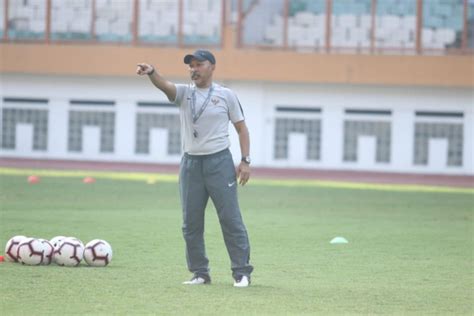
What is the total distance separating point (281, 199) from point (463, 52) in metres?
19.7

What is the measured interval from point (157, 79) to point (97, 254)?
280cm

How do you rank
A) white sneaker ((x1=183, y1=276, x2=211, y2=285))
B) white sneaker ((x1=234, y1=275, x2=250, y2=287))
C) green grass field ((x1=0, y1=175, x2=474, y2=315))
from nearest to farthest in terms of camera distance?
green grass field ((x1=0, y1=175, x2=474, y2=315)) < white sneaker ((x1=234, y1=275, x2=250, y2=287)) < white sneaker ((x1=183, y1=276, x2=211, y2=285))

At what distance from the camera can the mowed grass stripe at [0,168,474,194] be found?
35438mm

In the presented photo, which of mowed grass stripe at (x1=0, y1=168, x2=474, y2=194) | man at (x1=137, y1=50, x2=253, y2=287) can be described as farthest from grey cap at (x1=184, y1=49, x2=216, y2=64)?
mowed grass stripe at (x1=0, y1=168, x2=474, y2=194)

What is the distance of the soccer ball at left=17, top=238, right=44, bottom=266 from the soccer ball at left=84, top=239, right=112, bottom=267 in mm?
493

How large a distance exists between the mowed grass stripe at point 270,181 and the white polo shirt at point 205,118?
72.5 ft

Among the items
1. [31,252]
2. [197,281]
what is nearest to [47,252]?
[31,252]

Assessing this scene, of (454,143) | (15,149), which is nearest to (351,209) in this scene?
(454,143)

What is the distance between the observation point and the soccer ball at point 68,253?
1420cm

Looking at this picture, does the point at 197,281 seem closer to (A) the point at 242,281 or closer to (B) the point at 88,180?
(A) the point at 242,281

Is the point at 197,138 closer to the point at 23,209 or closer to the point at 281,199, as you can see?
the point at 23,209

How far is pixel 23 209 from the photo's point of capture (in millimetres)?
23484

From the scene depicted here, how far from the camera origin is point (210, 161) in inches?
505

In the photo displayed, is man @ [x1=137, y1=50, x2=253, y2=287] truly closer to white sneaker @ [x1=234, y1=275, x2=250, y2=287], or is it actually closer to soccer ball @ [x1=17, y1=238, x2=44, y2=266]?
white sneaker @ [x1=234, y1=275, x2=250, y2=287]
